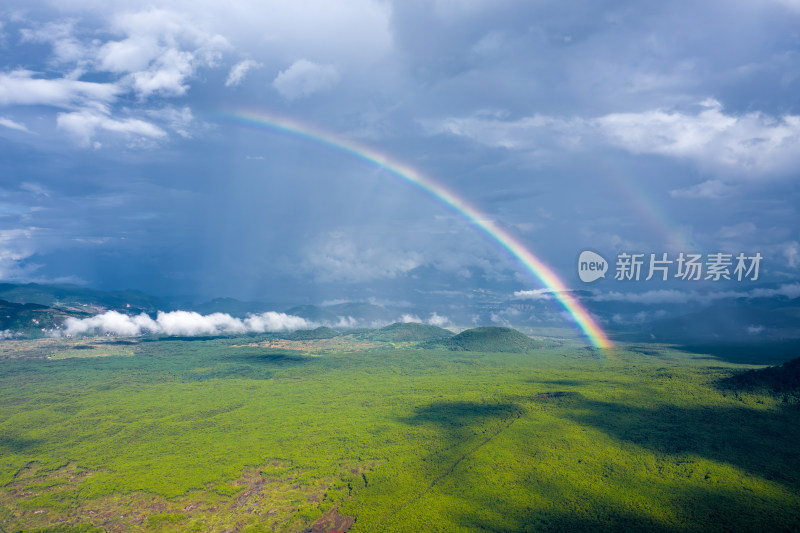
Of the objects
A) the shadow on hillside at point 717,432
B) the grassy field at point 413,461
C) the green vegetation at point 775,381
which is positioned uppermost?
the green vegetation at point 775,381

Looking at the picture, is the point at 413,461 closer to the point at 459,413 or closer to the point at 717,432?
the point at 459,413

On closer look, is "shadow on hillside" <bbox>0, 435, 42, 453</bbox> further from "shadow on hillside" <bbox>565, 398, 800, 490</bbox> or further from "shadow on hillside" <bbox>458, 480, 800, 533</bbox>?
"shadow on hillside" <bbox>565, 398, 800, 490</bbox>

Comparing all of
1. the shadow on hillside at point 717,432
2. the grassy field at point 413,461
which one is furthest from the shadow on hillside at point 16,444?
the shadow on hillside at point 717,432

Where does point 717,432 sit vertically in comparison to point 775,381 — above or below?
below

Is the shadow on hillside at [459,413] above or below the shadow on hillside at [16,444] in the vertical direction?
above

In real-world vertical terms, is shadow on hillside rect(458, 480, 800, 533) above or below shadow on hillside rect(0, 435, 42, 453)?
above

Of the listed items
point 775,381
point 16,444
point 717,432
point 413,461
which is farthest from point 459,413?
point 16,444

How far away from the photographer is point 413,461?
298 feet

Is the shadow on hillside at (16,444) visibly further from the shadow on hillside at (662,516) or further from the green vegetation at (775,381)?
the green vegetation at (775,381)

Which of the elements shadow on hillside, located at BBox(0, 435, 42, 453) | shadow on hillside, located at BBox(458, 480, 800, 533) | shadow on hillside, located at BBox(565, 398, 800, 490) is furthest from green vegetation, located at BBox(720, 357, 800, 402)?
shadow on hillside, located at BBox(0, 435, 42, 453)

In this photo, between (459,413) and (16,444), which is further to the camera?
(459,413)

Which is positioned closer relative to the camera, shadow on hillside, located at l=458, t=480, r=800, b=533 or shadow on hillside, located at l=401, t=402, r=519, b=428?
shadow on hillside, located at l=458, t=480, r=800, b=533

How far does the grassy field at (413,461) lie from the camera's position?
6925 cm

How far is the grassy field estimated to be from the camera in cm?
6925
